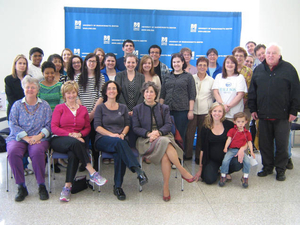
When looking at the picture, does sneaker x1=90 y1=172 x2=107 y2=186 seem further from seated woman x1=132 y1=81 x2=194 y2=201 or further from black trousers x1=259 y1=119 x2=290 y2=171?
black trousers x1=259 y1=119 x2=290 y2=171

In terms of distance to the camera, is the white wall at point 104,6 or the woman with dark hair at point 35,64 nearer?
the woman with dark hair at point 35,64

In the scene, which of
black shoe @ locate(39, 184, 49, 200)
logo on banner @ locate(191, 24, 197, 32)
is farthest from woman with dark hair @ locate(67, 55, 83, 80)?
logo on banner @ locate(191, 24, 197, 32)

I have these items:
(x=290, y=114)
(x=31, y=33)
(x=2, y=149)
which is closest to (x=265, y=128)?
(x=290, y=114)

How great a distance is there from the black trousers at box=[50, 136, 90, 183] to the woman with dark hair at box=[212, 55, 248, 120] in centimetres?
201

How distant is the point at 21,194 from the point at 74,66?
179cm

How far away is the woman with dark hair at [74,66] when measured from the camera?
355 centimetres

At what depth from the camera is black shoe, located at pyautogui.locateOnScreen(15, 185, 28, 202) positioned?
8.54ft

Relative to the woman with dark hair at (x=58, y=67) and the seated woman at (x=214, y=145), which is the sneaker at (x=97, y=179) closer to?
the seated woman at (x=214, y=145)

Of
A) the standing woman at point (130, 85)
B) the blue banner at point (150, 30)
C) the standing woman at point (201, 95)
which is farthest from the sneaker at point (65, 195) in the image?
the blue banner at point (150, 30)

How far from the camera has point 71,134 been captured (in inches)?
113

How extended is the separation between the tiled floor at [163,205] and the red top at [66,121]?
68 cm

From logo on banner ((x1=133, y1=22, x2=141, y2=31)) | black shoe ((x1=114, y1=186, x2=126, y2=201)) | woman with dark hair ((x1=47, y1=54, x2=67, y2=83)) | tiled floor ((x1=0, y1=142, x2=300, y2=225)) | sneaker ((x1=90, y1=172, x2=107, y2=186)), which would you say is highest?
logo on banner ((x1=133, y1=22, x2=141, y2=31))

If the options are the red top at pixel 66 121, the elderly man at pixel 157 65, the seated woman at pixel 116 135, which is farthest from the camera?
the elderly man at pixel 157 65

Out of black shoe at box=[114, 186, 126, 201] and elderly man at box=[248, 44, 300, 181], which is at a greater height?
elderly man at box=[248, 44, 300, 181]
